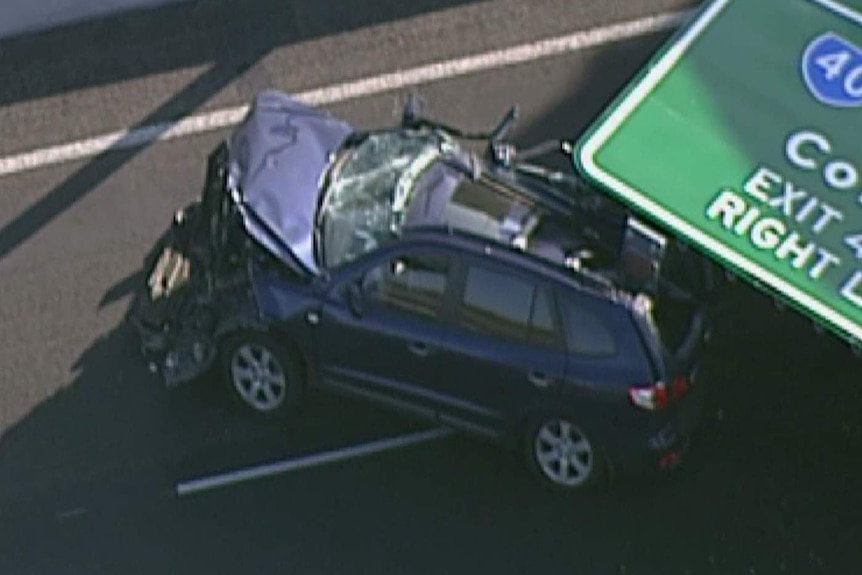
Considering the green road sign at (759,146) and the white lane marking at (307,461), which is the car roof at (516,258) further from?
the white lane marking at (307,461)

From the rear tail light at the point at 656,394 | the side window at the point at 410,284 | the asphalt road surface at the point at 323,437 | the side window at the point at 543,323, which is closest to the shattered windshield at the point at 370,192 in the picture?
the side window at the point at 410,284

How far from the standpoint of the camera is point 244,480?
1355 centimetres

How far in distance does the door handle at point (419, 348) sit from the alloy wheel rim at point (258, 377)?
103cm

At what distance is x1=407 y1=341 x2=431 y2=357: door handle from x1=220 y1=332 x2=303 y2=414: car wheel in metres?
0.92

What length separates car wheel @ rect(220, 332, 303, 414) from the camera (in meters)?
13.4

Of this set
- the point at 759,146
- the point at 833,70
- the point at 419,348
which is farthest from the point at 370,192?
the point at 833,70

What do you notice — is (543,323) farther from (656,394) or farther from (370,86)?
(370,86)

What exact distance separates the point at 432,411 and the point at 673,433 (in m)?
1.65

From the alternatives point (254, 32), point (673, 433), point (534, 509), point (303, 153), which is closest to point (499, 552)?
point (534, 509)

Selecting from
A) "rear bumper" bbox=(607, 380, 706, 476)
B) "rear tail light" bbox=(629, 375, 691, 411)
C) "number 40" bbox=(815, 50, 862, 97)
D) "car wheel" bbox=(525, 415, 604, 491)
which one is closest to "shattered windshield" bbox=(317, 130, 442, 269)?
"car wheel" bbox=(525, 415, 604, 491)

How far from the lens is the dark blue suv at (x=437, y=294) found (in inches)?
494

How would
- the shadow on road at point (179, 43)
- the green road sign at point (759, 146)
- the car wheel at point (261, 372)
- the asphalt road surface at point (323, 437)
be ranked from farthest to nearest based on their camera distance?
the shadow on road at point (179, 43), the car wheel at point (261, 372), the asphalt road surface at point (323, 437), the green road sign at point (759, 146)

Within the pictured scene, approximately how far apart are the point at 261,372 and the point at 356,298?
1014 mm

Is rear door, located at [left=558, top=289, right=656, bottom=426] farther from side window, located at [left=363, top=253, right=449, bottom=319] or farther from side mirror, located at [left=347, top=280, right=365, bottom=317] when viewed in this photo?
side mirror, located at [left=347, top=280, right=365, bottom=317]
